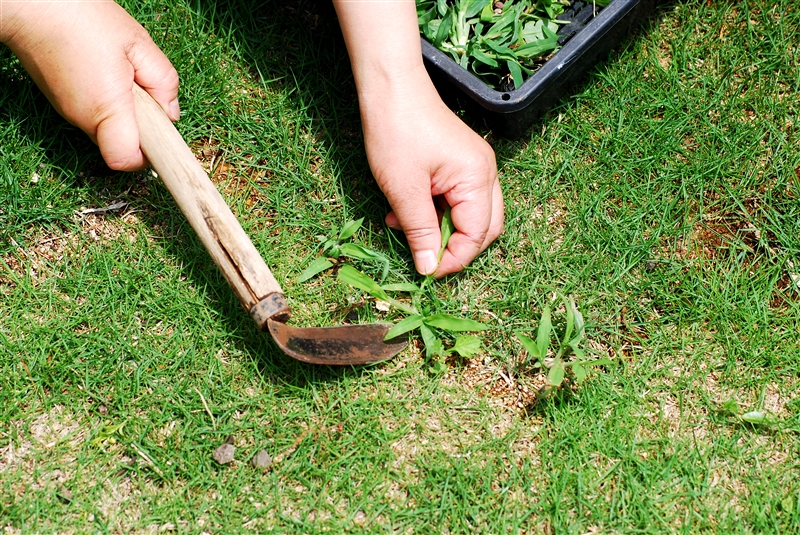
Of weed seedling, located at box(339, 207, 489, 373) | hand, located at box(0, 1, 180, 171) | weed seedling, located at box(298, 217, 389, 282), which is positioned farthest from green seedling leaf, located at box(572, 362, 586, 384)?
hand, located at box(0, 1, 180, 171)

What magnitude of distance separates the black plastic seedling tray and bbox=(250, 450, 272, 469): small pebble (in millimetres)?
1234

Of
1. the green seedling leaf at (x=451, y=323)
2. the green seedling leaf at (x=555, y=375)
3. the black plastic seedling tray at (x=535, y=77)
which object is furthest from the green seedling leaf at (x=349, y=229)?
the green seedling leaf at (x=555, y=375)

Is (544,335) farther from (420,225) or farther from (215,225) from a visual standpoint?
(215,225)

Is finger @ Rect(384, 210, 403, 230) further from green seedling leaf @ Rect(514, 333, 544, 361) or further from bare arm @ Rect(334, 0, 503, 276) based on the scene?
green seedling leaf @ Rect(514, 333, 544, 361)

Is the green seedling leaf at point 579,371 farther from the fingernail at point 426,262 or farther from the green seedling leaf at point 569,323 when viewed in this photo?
the fingernail at point 426,262

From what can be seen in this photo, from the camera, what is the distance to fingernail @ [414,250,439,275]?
216 cm

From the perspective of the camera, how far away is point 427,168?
209 centimetres

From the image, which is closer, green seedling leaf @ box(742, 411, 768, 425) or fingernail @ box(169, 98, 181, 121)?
green seedling leaf @ box(742, 411, 768, 425)

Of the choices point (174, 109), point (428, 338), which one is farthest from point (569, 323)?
point (174, 109)

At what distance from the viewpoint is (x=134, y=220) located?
2.36m

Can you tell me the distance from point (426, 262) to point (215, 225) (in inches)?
24.8

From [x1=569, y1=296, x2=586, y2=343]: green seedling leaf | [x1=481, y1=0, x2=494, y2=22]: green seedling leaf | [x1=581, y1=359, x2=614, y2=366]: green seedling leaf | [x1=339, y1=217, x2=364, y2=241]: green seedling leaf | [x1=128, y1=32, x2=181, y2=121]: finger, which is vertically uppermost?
[x1=128, y1=32, x2=181, y2=121]: finger

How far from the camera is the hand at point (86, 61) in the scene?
203 centimetres

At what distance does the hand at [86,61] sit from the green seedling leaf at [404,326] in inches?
35.0
